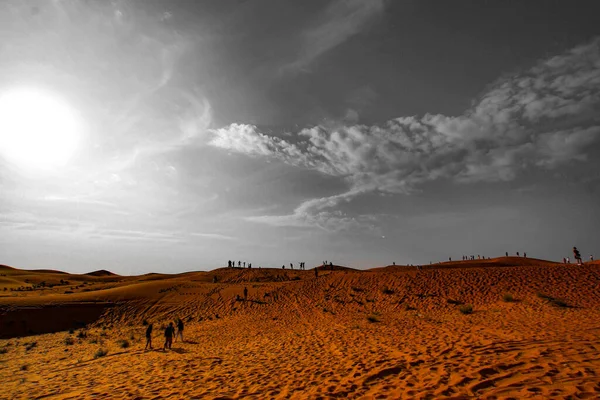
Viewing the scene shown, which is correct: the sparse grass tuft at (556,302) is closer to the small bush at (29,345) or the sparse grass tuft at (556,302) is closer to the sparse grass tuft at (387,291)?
the sparse grass tuft at (387,291)

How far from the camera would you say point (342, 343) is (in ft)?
44.7

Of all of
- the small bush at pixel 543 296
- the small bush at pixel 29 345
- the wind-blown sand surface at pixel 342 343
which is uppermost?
the small bush at pixel 543 296

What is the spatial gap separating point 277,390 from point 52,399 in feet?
23.4

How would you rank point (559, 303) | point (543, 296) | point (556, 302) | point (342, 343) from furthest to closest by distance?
point (543, 296)
point (556, 302)
point (559, 303)
point (342, 343)

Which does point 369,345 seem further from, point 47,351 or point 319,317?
point 47,351

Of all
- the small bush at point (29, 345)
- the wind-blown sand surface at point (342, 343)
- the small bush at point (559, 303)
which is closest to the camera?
the wind-blown sand surface at point (342, 343)

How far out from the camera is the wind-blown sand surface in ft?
25.4

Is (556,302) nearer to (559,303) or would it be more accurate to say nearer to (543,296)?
(559,303)

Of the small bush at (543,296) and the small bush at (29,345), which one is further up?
the small bush at (543,296)

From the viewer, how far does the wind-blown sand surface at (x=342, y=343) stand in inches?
305

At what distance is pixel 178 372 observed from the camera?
37.0 ft

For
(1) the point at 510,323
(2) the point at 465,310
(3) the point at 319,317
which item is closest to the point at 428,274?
(2) the point at 465,310

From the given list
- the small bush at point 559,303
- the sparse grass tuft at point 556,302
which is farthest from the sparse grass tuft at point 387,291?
the small bush at point 559,303

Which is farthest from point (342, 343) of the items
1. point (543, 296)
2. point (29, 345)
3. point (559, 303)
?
point (29, 345)
